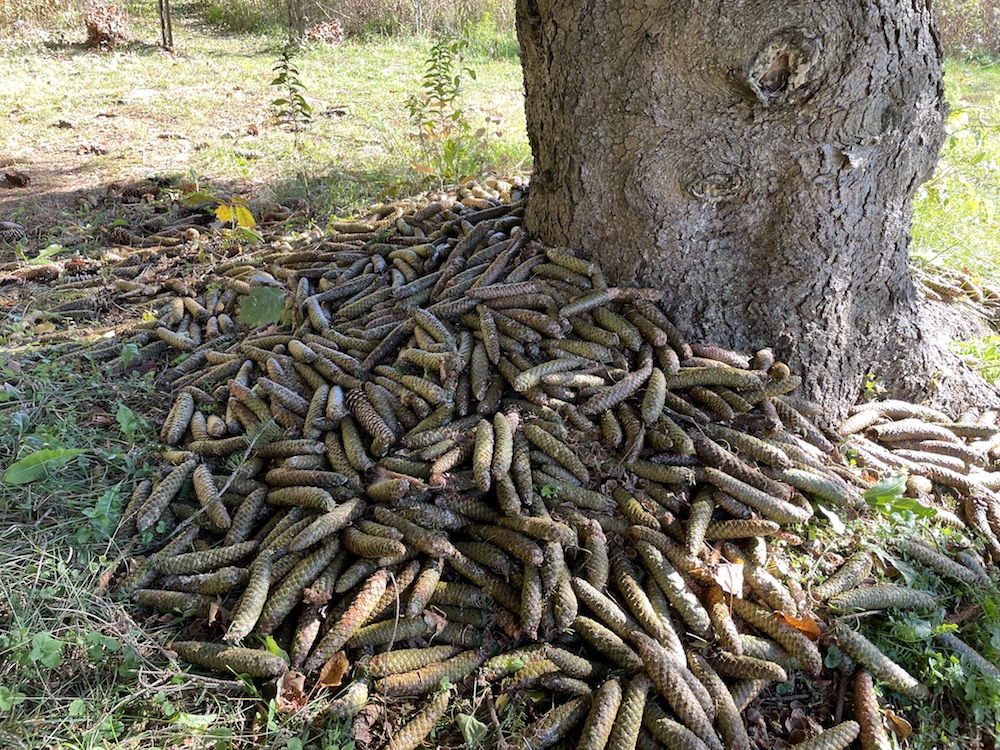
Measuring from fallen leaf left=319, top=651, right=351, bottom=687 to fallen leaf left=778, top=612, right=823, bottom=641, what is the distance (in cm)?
160

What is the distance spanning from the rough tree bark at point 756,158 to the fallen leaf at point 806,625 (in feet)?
3.91

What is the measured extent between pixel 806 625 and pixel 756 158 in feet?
6.56

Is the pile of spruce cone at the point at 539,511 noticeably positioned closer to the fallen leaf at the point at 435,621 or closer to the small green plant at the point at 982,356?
the fallen leaf at the point at 435,621

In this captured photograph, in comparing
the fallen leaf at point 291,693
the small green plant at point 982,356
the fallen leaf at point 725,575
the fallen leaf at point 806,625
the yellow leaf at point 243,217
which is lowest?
the fallen leaf at point 291,693

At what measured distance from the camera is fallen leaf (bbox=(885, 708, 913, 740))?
7.86 ft

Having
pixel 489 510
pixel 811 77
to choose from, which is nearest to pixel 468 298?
pixel 489 510

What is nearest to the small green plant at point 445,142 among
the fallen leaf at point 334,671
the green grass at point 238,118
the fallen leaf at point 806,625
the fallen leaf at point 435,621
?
the green grass at point 238,118

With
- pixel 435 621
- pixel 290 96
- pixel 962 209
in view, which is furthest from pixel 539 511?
pixel 290 96

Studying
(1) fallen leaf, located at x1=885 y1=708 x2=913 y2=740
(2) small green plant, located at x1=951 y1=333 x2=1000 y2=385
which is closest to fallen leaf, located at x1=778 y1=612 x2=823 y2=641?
(1) fallen leaf, located at x1=885 y1=708 x2=913 y2=740

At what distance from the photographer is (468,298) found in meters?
3.46

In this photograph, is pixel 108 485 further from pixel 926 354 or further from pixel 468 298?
pixel 926 354

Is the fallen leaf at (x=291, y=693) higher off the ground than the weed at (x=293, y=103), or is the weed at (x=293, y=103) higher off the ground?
the weed at (x=293, y=103)

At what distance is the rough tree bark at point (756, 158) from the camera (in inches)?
117

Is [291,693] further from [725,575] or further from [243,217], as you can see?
[243,217]
